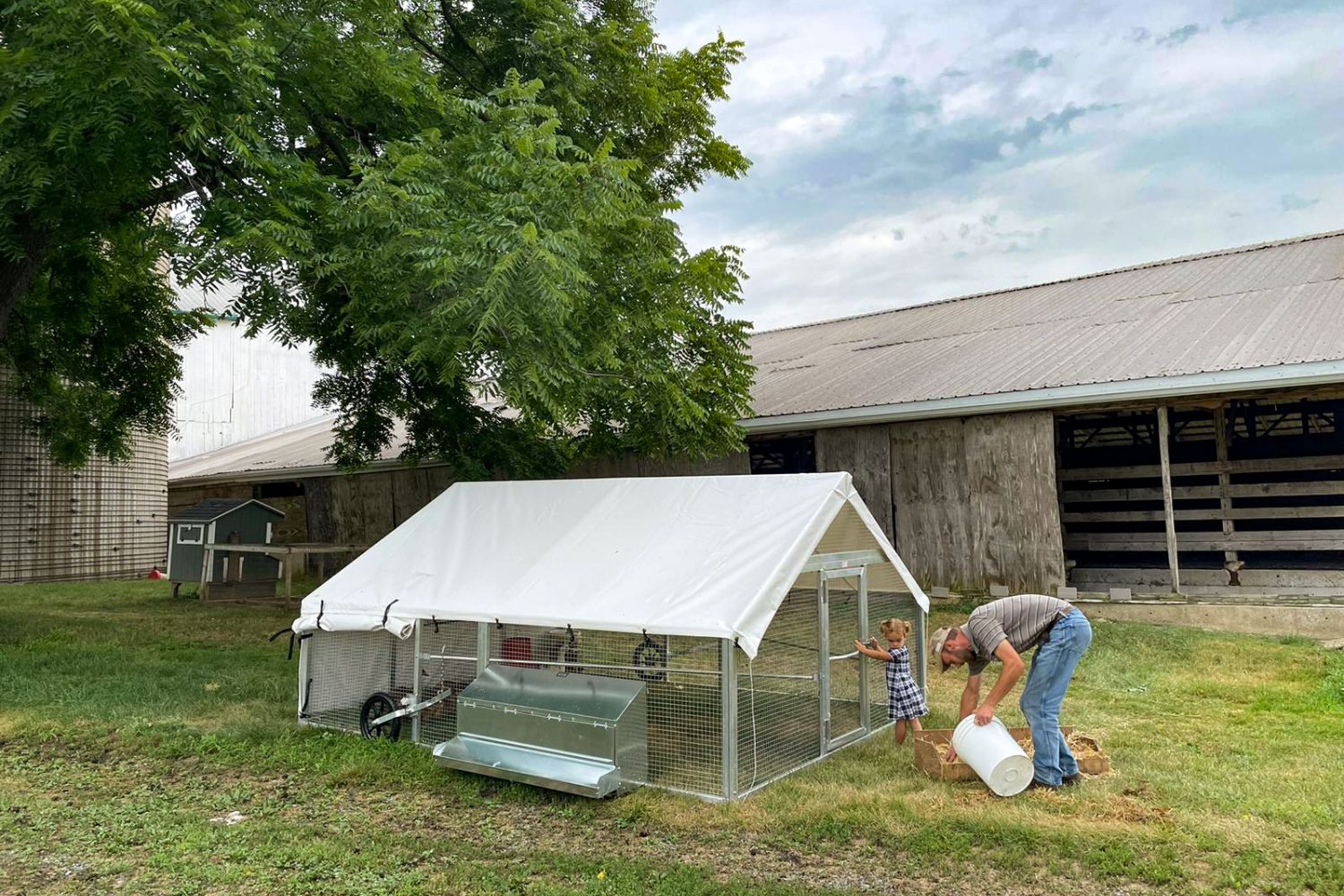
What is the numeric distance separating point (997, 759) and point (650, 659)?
2329 millimetres

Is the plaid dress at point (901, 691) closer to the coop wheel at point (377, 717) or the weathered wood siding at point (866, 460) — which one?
the coop wheel at point (377, 717)

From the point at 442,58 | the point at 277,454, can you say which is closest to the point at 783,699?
the point at 442,58

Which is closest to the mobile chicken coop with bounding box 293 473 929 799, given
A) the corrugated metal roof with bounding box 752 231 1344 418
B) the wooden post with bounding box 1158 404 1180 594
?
the wooden post with bounding box 1158 404 1180 594

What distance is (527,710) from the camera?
19.1 feet

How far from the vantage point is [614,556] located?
6.54m

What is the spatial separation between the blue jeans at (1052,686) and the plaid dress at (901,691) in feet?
3.63

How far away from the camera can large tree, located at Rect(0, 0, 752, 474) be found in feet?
23.1

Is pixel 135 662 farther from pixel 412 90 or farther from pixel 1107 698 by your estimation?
pixel 1107 698

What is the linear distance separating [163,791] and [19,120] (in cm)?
485

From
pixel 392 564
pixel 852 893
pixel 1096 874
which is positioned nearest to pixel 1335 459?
pixel 1096 874

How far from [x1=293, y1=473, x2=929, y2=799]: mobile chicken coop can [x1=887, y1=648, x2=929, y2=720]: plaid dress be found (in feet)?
0.95

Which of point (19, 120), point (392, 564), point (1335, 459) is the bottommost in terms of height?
point (392, 564)

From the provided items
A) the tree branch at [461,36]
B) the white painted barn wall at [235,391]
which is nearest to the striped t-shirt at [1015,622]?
the tree branch at [461,36]

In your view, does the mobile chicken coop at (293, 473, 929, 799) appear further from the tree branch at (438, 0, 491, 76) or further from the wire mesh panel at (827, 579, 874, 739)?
the tree branch at (438, 0, 491, 76)
